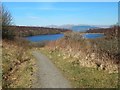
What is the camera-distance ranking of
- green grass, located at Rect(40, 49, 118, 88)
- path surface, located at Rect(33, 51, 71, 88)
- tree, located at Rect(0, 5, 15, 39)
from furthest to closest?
tree, located at Rect(0, 5, 15, 39), path surface, located at Rect(33, 51, 71, 88), green grass, located at Rect(40, 49, 118, 88)

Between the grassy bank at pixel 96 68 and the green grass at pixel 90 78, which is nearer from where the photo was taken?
the green grass at pixel 90 78

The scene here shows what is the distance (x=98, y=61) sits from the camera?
18.9m

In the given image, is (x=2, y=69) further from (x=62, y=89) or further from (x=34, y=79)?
(x=62, y=89)

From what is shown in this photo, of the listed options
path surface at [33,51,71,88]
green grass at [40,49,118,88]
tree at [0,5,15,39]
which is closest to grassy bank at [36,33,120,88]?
green grass at [40,49,118,88]

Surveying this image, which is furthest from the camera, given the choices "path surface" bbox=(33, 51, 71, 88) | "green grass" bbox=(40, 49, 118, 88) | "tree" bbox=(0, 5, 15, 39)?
"tree" bbox=(0, 5, 15, 39)

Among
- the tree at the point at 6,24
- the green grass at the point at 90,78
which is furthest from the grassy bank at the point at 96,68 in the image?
the tree at the point at 6,24

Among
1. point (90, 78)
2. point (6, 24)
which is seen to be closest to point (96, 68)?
point (90, 78)

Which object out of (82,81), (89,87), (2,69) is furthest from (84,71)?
(2,69)

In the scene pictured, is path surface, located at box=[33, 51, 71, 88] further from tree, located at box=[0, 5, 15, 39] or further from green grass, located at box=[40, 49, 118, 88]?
tree, located at box=[0, 5, 15, 39]

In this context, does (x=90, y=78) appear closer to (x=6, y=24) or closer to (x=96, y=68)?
(x=96, y=68)

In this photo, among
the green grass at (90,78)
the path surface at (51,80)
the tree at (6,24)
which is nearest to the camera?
the green grass at (90,78)

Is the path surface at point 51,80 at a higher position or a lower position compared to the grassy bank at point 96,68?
lower

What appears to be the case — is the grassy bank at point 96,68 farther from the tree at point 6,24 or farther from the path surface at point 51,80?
the tree at point 6,24

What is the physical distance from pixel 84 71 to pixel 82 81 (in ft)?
7.49
